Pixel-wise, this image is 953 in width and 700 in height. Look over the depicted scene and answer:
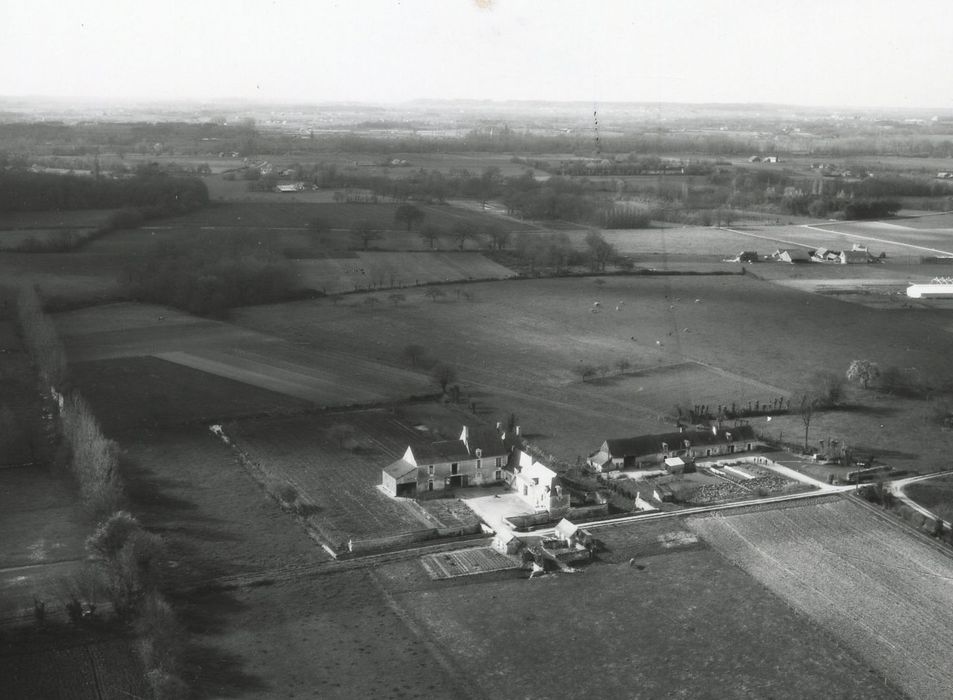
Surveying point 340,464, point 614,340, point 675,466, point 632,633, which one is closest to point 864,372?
point 614,340

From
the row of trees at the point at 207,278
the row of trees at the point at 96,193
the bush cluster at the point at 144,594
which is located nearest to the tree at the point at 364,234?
the row of trees at the point at 207,278

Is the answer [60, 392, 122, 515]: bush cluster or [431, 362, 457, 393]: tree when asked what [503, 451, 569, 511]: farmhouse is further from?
[60, 392, 122, 515]: bush cluster

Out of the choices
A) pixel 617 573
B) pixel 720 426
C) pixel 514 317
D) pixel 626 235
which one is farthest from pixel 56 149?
pixel 617 573

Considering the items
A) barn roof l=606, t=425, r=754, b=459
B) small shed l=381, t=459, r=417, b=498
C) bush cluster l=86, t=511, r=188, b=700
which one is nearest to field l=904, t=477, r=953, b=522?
barn roof l=606, t=425, r=754, b=459

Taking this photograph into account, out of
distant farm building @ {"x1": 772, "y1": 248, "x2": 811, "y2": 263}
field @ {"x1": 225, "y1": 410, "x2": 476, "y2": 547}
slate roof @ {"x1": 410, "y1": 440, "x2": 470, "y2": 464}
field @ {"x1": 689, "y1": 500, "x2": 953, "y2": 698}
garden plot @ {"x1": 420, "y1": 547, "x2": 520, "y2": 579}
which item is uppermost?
distant farm building @ {"x1": 772, "y1": 248, "x2": 811, "y2": 263}

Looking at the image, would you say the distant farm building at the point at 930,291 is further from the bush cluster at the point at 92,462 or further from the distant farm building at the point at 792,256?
the bush cluster at the point at 92,462

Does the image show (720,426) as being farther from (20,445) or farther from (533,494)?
(20,445)
